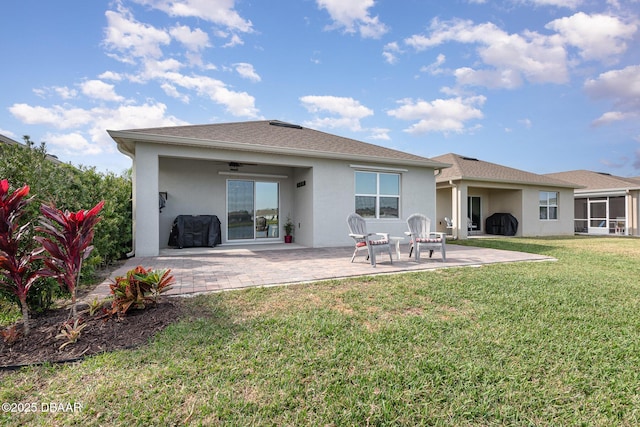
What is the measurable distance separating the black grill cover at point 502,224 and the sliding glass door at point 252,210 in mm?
12492

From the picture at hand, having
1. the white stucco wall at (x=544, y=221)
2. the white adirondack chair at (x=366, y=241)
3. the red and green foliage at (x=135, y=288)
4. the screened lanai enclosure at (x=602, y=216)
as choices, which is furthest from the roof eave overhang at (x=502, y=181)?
the red and green foliage at (x=135, y=288)

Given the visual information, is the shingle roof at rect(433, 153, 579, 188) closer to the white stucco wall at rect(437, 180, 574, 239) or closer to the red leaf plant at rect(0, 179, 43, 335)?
the white stucco wall at rect(437, 180, 574, 239)

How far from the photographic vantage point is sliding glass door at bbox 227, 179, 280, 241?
1049 centimetres

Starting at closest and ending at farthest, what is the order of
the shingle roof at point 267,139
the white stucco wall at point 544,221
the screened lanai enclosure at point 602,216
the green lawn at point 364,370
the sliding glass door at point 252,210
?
the green lawn at point 364,370 → the shingle roof at point 267,139 → the sliding glass door at point 252,210 → the white stucco wall at point 544,221 → the screened lanai enclosure at point 602,216

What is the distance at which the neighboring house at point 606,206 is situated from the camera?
1727 cm

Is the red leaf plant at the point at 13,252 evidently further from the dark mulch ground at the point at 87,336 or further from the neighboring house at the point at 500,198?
the neighboring house at the point at 500,198

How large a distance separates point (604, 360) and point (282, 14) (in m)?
10.7

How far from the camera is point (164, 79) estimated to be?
9289 millimetres

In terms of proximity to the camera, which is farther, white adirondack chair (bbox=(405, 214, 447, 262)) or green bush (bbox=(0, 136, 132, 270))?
white adirondack chair (bbox=(405, 214, 447, 262))

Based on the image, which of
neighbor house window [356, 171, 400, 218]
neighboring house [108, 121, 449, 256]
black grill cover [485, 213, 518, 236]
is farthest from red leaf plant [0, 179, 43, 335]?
black grill cover [485, 213, 518, 236]

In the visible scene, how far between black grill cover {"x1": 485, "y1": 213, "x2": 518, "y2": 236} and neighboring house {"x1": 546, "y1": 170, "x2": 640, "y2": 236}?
5.59m

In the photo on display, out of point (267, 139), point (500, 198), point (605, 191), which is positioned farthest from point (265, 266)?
point (605, 191)

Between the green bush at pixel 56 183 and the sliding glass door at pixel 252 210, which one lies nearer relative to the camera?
the green bush at pixel 56 183

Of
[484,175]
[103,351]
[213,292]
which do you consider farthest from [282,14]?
[484,175]
